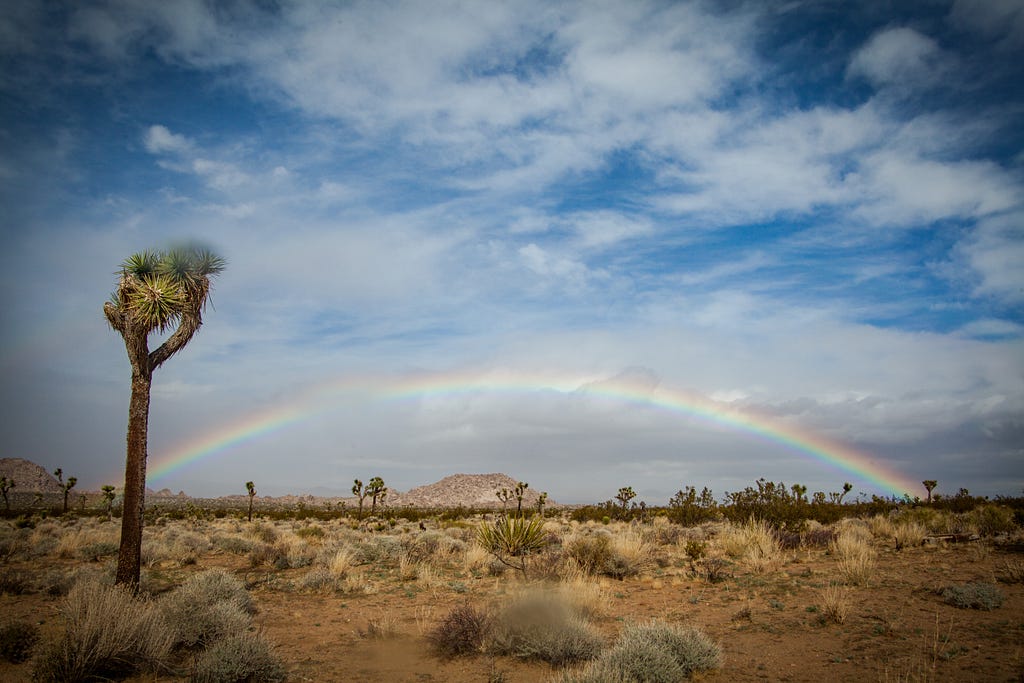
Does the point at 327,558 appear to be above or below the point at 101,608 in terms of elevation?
below

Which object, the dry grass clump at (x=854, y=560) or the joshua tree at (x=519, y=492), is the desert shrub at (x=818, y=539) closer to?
the dry grass clump at (x=854, y=560)

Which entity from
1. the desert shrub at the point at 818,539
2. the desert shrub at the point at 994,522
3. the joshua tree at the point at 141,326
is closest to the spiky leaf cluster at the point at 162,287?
the joshua tree at the point at 141,326

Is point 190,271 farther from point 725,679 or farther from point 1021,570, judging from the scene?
point 1021,570

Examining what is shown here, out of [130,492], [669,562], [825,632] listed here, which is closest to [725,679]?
[825,632]

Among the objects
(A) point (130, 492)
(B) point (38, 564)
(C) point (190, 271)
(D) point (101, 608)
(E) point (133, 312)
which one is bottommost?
(B) point (38, 564)

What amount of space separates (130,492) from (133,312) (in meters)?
4.23

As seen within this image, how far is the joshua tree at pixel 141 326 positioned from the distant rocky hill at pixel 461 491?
109725 millimetres

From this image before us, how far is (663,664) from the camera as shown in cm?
714

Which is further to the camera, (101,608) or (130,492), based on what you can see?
(130,492)

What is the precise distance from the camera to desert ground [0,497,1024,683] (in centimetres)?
799

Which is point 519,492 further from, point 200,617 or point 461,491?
point 461,491

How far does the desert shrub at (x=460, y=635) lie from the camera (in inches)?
358

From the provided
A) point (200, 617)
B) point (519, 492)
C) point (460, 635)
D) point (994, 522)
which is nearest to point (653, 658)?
point (460, 635)

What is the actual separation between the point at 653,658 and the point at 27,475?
175172 mm
